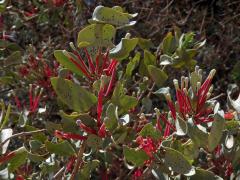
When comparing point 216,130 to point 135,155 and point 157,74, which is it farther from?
Answer: point 157,74

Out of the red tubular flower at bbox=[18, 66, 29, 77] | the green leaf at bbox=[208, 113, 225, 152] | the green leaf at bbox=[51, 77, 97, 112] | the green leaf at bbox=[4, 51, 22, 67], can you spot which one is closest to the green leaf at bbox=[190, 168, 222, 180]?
the green leaf at bbox=[208, 113, 225, 152]

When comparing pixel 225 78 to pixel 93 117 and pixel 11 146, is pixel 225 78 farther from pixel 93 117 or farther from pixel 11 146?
pixel 93 117

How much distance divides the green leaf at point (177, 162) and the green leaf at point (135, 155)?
8 cm

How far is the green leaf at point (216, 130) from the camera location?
1.22 metres

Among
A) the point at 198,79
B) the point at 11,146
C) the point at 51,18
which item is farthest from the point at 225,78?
the point at 198,79

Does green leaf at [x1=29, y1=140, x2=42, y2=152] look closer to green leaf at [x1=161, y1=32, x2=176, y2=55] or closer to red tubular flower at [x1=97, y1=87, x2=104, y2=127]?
red tubular flower at [x1=97, y1=87, x2=104, y2=127]

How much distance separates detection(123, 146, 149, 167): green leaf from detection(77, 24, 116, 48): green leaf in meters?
0.26

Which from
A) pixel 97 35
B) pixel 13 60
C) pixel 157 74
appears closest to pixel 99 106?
pixel 97 35

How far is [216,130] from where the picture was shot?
4.08 feet

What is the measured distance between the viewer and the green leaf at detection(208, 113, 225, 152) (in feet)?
4.01

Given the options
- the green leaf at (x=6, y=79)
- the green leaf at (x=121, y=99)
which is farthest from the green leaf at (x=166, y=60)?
the green leaf at (x=6, y=79)

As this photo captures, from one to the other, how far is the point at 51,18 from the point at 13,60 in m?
0.79

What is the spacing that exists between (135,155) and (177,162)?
11cm

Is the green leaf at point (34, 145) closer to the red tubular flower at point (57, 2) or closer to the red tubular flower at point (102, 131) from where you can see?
the red tubular flower at point (102, 131)
